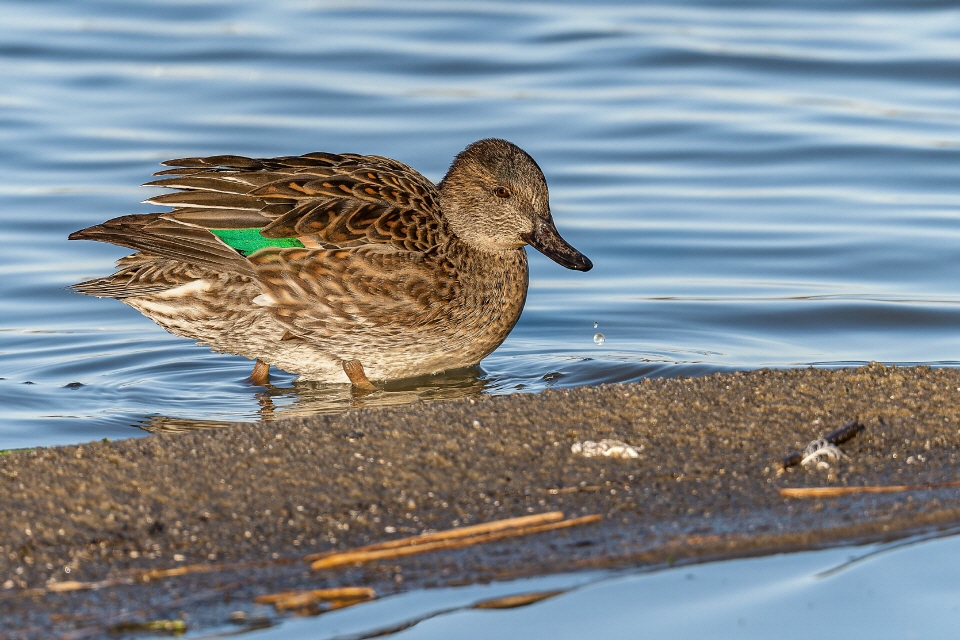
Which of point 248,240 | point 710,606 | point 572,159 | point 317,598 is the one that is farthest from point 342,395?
point 572,159

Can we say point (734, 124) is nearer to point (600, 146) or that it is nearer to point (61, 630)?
point (600, 146)

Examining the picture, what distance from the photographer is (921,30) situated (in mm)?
15570

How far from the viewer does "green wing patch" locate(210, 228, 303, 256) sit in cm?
670

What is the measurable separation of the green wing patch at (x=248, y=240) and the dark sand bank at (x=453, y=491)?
6.30 feet

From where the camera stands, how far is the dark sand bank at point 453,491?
3.68 m

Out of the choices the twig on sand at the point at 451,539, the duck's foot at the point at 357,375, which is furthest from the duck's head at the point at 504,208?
the twig on sand at the point at 451,539

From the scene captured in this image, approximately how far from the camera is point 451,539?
3859mm

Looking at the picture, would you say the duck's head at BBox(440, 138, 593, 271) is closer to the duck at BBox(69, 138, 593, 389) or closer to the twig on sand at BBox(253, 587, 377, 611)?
the duck at BBox(69, 138, 593, 389)

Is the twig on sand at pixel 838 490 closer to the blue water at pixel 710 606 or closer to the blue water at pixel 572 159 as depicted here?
the blue water at pixel 710 606

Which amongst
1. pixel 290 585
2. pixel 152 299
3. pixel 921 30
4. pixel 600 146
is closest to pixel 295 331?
pixel 152 299

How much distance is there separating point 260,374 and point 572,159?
210 inches

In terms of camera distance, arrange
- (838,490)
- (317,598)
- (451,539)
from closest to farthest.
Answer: (317,598), (451,539), (838,490)

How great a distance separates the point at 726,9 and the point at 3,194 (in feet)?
30.1

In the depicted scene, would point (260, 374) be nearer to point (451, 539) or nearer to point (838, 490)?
point (451, 539)
